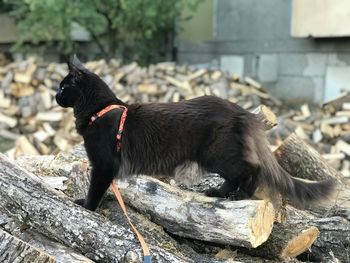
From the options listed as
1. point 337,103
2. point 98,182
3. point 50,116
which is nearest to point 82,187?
point 98,182

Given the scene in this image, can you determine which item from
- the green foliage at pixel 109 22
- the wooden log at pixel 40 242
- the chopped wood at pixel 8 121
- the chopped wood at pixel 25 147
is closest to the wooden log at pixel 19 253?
the wooden log at pixel 40 242

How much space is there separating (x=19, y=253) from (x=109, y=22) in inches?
344

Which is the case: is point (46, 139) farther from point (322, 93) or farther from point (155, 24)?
point (322, 93)

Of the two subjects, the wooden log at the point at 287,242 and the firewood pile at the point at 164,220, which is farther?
the wooden log at the point at 287,242

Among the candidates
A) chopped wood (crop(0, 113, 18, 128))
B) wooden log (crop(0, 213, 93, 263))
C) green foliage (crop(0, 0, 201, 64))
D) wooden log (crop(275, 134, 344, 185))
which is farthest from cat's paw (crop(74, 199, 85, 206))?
green foliage (crop(0, 0, 201, 64))

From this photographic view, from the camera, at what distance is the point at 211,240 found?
3.05 meters

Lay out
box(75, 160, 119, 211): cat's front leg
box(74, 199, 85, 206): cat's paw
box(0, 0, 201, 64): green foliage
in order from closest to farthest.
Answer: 1. box(75, 160, 119, 211): cat's front leg
2. box(74, 199, 85, 206): cat's paw
3. box(0, 0, 201, 64): green foliage

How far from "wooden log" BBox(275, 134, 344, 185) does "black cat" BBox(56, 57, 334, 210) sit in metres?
0.82

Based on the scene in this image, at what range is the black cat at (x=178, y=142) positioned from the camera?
3.14m

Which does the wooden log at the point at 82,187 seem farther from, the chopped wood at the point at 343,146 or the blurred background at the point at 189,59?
the chopped wood at the point at 343,146

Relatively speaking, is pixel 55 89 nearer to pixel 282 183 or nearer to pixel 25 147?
pixel 25 147

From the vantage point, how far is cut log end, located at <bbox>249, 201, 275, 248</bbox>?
2830 millimetres

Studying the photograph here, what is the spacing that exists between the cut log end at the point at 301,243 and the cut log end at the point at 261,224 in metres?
0.21

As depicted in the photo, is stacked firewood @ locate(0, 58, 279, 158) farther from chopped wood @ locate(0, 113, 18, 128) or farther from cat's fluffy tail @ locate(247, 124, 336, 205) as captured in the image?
cat's fluffy tail @ locate(247, 124, 336, 205)
